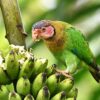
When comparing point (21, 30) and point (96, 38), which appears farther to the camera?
point (96, 38)

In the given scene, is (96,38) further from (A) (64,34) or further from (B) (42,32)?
(B) (42,32)

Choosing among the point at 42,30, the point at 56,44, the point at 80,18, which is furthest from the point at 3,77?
the point at 80,18

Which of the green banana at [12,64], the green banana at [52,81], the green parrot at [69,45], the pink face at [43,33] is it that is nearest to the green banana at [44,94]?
the green banana at [52,81]

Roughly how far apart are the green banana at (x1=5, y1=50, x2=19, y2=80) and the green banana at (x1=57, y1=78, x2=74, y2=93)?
0.96ft

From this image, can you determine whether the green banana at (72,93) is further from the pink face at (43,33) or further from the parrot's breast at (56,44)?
the parrot's breast at (56,44)

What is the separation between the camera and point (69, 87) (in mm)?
2543

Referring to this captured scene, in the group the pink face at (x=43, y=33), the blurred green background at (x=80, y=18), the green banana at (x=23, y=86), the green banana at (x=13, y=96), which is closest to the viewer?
the green banana at (x=13, y=96)

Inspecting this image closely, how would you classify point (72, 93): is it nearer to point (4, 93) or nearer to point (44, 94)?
point (44, 94)

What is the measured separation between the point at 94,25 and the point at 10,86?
1.39m

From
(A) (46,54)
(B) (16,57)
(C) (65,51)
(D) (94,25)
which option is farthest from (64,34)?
(B) (16,57)

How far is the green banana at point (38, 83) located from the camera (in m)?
2.41

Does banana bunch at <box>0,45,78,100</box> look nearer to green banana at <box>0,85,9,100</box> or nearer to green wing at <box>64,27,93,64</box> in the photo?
green banana at <box>0,85,9,100</box>

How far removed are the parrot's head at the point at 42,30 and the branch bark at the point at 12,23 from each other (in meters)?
0.27

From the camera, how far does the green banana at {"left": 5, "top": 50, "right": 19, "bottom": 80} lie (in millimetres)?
2391
